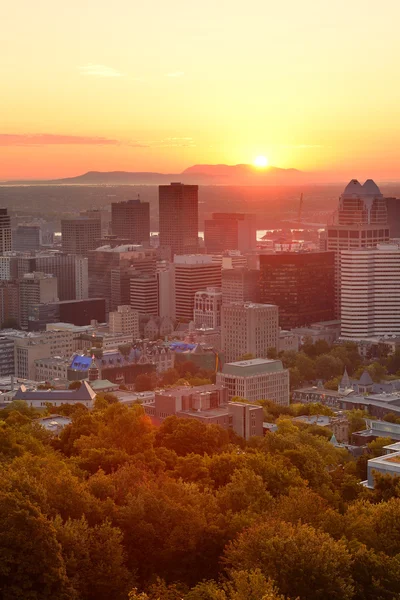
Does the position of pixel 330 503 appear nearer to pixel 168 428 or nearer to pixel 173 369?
pixel 168 428

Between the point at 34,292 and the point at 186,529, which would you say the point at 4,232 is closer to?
the point at 34,292

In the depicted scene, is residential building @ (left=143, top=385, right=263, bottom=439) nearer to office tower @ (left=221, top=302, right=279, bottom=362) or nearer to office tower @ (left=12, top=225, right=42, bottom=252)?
office tower @ (left=221, top=302, right=279, bottom=362)

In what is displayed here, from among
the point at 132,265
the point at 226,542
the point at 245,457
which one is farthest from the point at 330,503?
the point at 132,265

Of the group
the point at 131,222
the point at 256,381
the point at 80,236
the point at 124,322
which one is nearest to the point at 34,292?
the point at 124,322

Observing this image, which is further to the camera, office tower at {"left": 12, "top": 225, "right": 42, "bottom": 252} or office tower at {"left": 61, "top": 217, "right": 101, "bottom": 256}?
office tower at {"left": 12, "top": 225, "right": 42, "bottom": 252}

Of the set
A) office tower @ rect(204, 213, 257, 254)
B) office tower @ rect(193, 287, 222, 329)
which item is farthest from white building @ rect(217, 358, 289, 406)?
office tower @ rect(204, 213, 257, 254)

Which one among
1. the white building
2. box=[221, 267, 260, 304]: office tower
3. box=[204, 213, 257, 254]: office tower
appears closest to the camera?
the white building

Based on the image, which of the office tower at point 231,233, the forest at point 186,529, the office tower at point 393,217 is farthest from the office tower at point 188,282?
the forest at point 186,529
